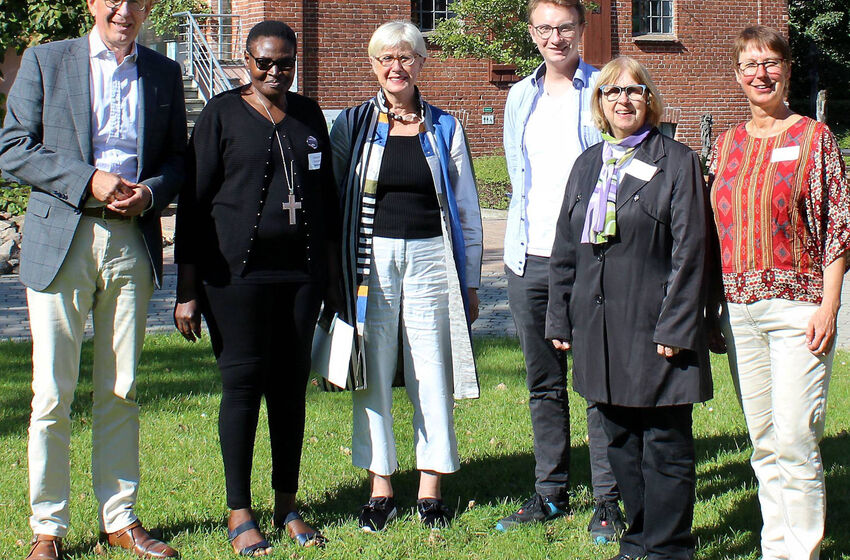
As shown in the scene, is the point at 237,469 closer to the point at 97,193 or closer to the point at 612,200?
the point at 97,193

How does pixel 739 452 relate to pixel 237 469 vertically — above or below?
below

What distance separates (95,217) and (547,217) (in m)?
1.95

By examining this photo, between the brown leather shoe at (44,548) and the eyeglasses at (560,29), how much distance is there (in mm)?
3013

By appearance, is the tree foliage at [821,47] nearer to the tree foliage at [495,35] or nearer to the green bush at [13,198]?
the tree foliage at [495,35]

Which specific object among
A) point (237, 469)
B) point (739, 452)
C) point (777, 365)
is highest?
point (777, 365)

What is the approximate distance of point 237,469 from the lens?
4242 millimetres

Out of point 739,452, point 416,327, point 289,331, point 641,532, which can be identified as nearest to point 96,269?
point 289,331

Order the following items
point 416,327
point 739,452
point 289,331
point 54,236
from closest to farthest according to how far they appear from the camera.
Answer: point 54,236, point 289,331, point 416,327, point 739,452

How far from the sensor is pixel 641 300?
3748mm

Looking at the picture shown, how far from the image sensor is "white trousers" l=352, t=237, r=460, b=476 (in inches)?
178

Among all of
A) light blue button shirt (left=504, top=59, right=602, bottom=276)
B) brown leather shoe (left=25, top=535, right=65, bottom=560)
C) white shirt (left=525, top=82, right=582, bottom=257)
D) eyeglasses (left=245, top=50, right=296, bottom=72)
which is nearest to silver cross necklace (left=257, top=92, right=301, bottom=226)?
eyeglasses (left=245, top=50, right=296, bottom=72)

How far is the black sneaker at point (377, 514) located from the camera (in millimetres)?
4547

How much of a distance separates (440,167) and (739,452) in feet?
8.58

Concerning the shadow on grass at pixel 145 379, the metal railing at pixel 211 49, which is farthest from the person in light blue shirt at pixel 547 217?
the metal railing at pixel 211 49
